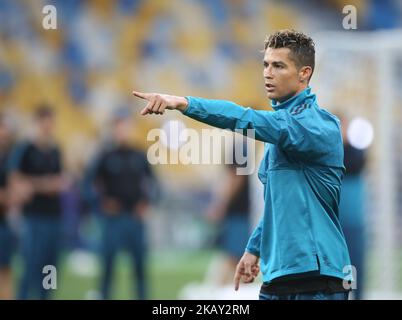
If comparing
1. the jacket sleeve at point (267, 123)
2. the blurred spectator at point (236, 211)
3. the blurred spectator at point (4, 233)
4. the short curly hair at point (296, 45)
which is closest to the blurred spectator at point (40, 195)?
the blurred spectator at point (4, 233)

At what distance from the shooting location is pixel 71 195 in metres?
15.3

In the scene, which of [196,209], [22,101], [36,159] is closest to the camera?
[36,159]

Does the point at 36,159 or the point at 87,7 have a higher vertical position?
the point at 87,7

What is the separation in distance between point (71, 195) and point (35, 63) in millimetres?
4377

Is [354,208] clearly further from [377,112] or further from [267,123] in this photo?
[267,123]

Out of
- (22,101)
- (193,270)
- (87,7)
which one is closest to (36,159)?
(193,270)

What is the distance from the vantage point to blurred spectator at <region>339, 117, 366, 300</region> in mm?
8398

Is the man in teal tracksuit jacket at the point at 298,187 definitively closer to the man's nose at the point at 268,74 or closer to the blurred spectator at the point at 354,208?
the man's nose at the point at 268,74

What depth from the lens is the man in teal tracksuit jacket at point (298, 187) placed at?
12.7ft

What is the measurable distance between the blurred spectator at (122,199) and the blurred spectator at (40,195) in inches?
21.4

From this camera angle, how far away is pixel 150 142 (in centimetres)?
1662

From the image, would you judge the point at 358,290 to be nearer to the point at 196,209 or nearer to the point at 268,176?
the point at 268,176

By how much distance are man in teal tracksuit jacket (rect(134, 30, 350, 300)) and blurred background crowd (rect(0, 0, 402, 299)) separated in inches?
176

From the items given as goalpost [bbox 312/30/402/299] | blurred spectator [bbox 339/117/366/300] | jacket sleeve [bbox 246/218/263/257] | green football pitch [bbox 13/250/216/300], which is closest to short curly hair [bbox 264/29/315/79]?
jacket sleeve [bbox 246/218/263/257]
